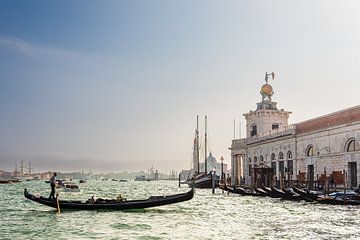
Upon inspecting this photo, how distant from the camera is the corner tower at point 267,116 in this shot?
54.8m

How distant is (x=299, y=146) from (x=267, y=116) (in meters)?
13.1

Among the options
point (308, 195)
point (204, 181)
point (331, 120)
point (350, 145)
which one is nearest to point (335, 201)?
point (308, 195)

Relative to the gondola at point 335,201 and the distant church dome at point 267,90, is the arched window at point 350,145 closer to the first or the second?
the gondola at point 335,201

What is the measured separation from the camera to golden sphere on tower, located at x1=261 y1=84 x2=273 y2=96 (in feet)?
182

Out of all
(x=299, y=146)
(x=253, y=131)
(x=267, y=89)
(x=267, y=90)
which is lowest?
(x=299, y=146)

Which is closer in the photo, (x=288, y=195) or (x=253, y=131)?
(x=288, y=195)

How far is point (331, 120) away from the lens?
36938 mm

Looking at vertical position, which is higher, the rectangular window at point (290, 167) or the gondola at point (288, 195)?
the rectangular window at point (290, 167)

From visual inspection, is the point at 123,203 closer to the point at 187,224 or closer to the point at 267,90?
the point at 187,224

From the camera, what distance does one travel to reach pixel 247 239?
50.4ft

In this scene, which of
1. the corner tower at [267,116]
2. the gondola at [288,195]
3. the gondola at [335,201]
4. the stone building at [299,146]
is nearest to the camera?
the gondola at [335,201]

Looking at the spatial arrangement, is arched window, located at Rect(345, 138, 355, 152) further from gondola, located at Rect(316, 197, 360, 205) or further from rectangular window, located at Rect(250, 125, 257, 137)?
rectangular window, located at Rect(250, 125, 257, 137)

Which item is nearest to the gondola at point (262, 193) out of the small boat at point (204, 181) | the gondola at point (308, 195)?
the gondola at point (308, 195)

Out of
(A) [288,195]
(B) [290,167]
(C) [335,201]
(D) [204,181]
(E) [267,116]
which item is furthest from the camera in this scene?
(D) [204,181]
